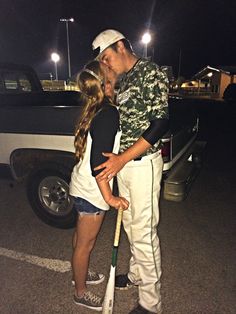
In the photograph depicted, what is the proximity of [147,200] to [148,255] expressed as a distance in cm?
43

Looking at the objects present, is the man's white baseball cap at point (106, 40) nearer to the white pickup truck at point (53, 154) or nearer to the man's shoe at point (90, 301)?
the white pickup truck at point (53, 154)

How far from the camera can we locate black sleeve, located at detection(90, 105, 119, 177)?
1.77 m

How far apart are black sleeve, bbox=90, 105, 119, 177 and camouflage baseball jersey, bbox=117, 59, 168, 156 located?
0.17m

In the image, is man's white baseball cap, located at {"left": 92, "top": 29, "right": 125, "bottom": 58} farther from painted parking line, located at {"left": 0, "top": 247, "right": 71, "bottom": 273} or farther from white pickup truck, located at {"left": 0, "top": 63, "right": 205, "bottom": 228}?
painted parking line, located at {"left": 0, "top": 247, "right": 71, "bottom": 273}

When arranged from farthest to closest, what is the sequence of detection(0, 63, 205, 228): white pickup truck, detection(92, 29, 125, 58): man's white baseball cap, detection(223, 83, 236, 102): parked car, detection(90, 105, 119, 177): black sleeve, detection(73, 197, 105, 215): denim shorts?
detection(223, 83, 236, 102): parked car
detection(0, 63, 205, 228): white pickup truck
detection(73, 197, 105, 215): denim shorts
detection(92, 29, 125, 58): man's white baseball cap
detection(90, 105, 119, 177): black sleeve

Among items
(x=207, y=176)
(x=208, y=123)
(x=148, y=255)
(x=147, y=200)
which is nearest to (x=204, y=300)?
(x=148, y=255)

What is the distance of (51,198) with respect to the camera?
368 centimetres

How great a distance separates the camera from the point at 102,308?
224cm

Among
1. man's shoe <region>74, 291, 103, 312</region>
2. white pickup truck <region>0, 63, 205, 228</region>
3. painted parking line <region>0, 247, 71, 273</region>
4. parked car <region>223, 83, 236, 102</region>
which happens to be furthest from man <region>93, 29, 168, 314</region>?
parked car <region>223, 83, 236, 102</region>

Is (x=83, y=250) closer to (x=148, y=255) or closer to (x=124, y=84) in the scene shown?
(x=148, y=255)

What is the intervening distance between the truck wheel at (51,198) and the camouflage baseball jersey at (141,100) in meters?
1.73

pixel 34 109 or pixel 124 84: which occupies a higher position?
pixel 124 84

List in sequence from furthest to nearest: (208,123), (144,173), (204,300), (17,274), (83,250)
A: (208,123) < (17,274) < (204,300) < (83,250) < (144,173)

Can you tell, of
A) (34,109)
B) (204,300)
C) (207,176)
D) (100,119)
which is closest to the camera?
(100,119)
